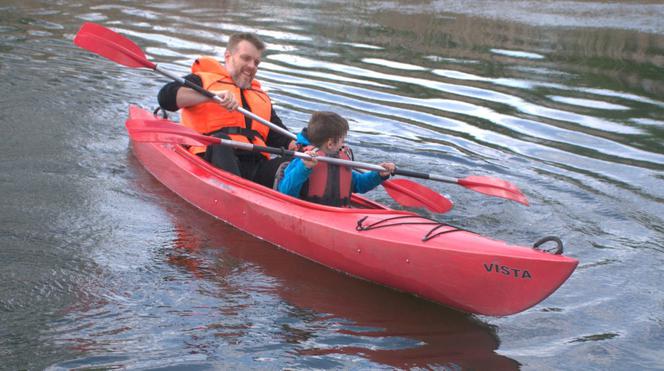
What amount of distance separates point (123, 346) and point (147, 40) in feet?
31.8

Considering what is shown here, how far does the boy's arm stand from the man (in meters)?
0.51

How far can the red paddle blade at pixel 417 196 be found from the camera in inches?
248

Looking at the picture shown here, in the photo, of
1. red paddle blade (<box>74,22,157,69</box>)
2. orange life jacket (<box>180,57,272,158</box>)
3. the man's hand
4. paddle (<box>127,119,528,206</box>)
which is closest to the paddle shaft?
paddle (<box>127,119,528,206</box>)

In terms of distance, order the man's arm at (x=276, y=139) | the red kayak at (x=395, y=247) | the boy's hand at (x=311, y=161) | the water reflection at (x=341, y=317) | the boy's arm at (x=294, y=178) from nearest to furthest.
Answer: the water reflection at (x=341, y=317) → the red kayak at (x=395, y=247) → the boy's hand at (x=311, y=161) → the boy's arm at (x=294, y=178) → the man's arm at (x=276, y=139)

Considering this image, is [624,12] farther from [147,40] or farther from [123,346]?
[123,346]

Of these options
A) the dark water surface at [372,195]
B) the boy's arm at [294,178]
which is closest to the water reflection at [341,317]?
the dark water surface at [372,195]

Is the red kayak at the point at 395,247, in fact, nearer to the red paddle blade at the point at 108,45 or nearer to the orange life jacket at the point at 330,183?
the orange life jacket at the point at 330,183

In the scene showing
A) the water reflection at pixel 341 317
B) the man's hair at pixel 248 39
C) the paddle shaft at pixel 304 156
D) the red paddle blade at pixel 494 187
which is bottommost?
the water reflection at pixel 341 317

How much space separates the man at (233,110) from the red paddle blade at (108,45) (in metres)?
0.57

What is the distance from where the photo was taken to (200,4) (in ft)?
59.0

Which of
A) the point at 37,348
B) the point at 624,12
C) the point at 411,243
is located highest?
the point at 624,12

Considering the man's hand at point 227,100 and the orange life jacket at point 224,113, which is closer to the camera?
the man's hand at point 227,100

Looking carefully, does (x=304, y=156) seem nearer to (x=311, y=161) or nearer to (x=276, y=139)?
(x=311, y=161)

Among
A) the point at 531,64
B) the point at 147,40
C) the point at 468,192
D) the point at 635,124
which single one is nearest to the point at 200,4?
the point at 147,40
